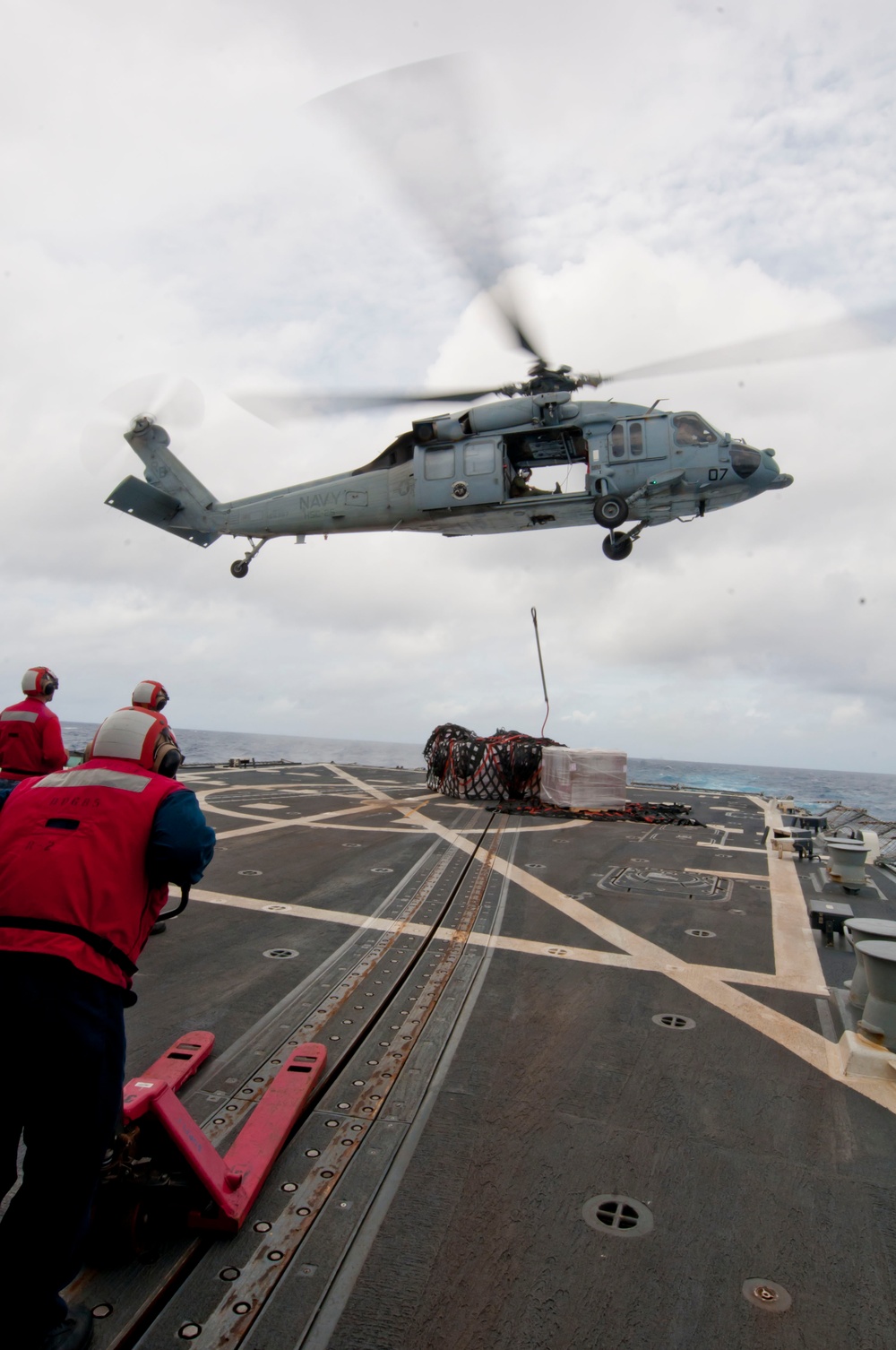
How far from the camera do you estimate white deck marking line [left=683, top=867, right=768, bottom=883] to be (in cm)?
931

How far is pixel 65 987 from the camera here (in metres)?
2.15

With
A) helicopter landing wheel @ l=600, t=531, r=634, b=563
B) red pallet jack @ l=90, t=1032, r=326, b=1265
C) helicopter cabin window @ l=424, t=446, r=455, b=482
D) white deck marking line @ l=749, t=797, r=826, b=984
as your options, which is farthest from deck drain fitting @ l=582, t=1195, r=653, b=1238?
helicopter cabin window @ l=424, t=446, r=455, b=482

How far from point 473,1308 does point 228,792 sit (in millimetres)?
15283

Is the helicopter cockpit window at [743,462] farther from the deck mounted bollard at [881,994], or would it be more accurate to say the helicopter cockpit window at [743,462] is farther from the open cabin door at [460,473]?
the deck mounted bollard at [881,994]

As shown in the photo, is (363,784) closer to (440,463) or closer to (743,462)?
(440,463)

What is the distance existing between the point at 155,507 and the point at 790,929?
1724 centimetres

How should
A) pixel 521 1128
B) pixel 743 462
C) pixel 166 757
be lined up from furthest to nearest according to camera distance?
pixel 743 462, pixel 521 1128, pixel 166 757

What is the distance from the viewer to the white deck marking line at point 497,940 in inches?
225

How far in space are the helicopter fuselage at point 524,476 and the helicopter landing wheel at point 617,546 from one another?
133mm

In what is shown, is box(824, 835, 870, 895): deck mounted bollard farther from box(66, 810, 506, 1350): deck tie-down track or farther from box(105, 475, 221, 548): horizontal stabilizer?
box(105, 475, 221, 548): horizontal stabilizer

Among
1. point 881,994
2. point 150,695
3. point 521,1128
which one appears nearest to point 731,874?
point 881,994

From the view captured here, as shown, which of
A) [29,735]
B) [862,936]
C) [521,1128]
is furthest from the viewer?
[29,735]

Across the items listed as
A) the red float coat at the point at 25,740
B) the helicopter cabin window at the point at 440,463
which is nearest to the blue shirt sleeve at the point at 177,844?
the red float coat at the point at 25,740

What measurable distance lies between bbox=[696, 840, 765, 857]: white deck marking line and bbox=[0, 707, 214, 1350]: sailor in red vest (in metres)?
10.6
